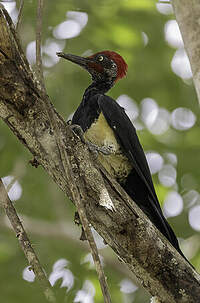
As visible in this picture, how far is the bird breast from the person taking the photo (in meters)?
3.83

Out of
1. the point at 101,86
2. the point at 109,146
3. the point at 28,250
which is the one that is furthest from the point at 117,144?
the point at 28,250

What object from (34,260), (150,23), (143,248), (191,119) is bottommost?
(191,119)

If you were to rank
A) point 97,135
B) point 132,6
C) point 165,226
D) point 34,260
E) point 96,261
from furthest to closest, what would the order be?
point 132,6 → point 97,135 → point 165,226 → point 34,260 → point 96,261

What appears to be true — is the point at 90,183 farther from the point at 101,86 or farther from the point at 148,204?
the point at 101,86

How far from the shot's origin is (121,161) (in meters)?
3.93

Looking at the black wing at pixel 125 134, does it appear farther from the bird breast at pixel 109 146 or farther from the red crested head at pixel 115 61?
the red crested head at pixel 115 61

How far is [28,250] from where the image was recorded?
2379 millimetres

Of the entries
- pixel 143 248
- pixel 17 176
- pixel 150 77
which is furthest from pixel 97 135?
pixel 150 77

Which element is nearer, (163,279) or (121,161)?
(163,279)

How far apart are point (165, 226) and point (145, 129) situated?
2.50 metres

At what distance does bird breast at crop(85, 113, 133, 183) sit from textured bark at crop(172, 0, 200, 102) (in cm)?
157

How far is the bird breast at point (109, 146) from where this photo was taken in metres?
3.83

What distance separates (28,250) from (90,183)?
0.45m

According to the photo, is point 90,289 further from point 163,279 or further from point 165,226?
point 163,279
